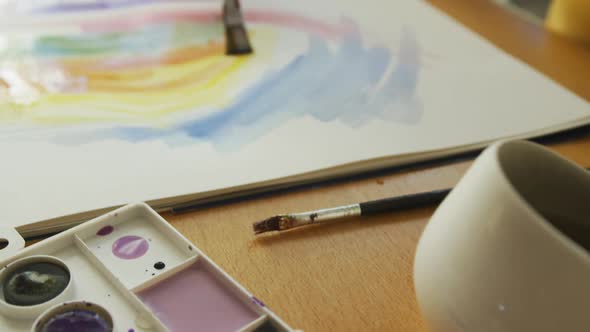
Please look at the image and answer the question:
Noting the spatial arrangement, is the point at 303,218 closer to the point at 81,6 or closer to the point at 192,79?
the point at 192,79

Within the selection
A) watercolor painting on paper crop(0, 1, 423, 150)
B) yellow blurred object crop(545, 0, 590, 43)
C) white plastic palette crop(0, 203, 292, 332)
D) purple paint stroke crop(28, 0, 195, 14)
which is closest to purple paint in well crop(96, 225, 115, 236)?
white plastic palette crop(0, 203, 292, 332)

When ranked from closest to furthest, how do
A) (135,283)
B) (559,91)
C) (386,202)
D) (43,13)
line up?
(135,283) → (386,202) → (559,91) → (43,13)

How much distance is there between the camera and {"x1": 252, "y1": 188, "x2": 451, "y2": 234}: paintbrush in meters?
0.44

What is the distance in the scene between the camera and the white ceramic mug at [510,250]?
0.27m

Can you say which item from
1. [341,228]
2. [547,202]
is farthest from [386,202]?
[547,202]

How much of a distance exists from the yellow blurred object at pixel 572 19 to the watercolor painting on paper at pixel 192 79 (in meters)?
0.21

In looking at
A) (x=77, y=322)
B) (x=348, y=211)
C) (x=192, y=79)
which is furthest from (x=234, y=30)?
(x=77, y=322)

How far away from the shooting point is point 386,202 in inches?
18.8

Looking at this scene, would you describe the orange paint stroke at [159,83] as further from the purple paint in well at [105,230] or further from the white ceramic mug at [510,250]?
the white ceramic mug at [510,250]

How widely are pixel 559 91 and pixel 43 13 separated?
0.60m

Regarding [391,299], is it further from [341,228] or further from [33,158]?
[33,158]

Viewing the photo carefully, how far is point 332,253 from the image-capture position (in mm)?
441

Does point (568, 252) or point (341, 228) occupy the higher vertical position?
point (568, 252)

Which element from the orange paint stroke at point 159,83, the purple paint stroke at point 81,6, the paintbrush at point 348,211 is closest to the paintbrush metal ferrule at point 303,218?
the paintbrush at point 348,211
